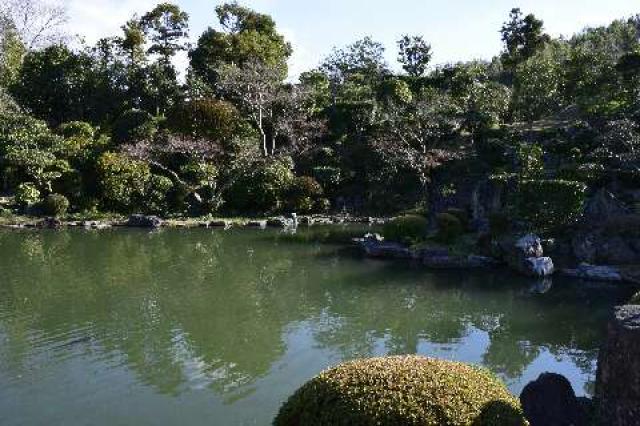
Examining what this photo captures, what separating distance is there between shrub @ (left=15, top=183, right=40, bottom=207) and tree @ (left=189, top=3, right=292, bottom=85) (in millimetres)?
13478

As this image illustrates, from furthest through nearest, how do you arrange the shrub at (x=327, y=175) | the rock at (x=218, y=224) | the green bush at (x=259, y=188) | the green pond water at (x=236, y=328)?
the shrub at (x=327, y=175) → the green bush at (x=259, y=188) → the rock at (x=218, y=224) → the green pond water at (x=236, y=328)

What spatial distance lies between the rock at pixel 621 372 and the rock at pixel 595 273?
11.8 metres

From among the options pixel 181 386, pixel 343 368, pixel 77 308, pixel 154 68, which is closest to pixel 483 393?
pixel 343 368

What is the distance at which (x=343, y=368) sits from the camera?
18.6 feet

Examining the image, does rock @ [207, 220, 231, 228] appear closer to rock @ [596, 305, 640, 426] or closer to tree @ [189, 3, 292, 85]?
tree @ [189, 3, 292, 85]

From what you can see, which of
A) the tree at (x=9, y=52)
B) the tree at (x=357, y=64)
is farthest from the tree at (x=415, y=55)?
the tree at (x=9, y=52)

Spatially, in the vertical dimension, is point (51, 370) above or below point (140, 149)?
below

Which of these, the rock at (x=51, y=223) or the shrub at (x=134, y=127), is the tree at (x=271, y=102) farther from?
the rock at (x=51, y=223)

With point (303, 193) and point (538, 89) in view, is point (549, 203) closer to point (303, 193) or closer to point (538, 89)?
point (303, 193)

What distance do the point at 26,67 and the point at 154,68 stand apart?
8827mm

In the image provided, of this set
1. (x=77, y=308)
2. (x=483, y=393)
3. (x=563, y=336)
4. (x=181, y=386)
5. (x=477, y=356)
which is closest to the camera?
(x=483, y=393)

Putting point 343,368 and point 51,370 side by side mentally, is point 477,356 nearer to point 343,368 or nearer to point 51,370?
point 343,368

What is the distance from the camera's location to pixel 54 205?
30.6m

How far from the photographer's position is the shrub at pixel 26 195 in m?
31.0
